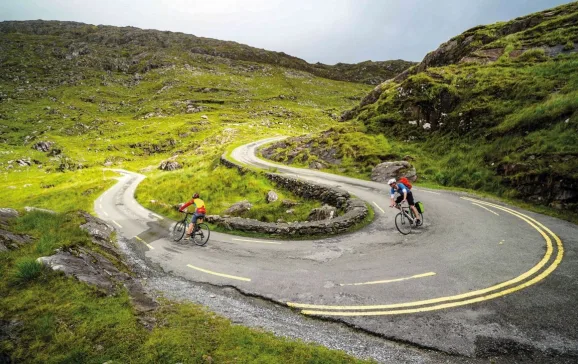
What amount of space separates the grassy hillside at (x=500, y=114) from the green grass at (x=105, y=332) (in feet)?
58.7

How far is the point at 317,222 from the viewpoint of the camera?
15.4 m

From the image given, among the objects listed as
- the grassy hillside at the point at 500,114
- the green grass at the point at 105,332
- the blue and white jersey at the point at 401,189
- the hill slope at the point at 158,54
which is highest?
the hill slope at the point at 158,54

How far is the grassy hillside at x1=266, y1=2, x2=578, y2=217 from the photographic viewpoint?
17797mm

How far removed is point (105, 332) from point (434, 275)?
9499 millimetres

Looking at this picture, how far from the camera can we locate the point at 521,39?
110ft

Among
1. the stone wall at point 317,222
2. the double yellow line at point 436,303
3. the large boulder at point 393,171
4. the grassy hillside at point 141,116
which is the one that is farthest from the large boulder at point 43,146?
the double yellow line at point 436,303

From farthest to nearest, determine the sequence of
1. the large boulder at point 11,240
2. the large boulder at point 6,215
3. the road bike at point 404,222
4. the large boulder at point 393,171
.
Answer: the large boulder at point 393,171 → the road bike at point 404,222 → the large boulder at point 6,215 → the large boulder at point 11,240

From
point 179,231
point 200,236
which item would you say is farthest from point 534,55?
point 179,231

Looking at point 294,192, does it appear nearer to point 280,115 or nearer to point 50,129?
point 280,115

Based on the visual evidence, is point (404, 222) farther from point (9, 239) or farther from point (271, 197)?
point (9, 239)

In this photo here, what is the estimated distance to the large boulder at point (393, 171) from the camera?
25.2 m

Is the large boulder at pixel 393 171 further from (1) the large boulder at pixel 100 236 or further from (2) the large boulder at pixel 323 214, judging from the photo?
(1) the large boulder at pixel 100 236

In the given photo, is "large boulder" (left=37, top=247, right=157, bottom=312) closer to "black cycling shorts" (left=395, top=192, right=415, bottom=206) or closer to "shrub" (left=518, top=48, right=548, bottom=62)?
"black cycling shorts" (left=395, top=192, right=415, bottom=206)

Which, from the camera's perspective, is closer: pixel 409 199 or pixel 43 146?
pixel 409 199
